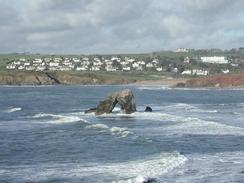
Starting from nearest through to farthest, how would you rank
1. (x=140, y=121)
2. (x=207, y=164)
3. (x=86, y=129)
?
(x=207, y=164), (x=86, y=129), (x=140, y=121)

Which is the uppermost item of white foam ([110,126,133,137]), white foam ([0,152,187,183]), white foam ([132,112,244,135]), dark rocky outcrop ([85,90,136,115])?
dark rocky outcrop ([85,90,136,115])

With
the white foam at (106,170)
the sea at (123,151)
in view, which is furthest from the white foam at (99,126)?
the white foam at (106,170)

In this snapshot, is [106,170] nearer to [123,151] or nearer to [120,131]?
[123,151]

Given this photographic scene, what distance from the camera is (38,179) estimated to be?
33906 millimetres

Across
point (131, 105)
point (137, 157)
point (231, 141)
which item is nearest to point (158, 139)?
point (231, 141)

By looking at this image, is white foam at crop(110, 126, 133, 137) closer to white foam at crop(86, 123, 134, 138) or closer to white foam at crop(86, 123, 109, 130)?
white foam at crop(86, 123, 134, 138)

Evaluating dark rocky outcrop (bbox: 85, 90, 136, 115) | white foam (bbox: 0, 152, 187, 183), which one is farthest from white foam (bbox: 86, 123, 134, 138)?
dark rocky outcrop (bbox: 85, 90, 136, 115)

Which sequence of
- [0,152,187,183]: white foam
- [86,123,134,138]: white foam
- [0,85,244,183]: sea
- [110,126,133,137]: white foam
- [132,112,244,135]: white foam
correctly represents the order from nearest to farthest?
[0,152,187,183]: white foam, [0,85,244,183]: sea, [110,126,133,137]: white foam, [86,123,134,138]: white foam, [132,112,244,135]: white foam

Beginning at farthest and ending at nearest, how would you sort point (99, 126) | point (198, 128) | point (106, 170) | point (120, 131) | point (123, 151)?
point (99, 126), point (198, 128), point (120, 131), point (123, 151), point (106, 170)

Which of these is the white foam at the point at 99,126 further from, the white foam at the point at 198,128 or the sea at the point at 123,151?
the white foam at the point at 198,128

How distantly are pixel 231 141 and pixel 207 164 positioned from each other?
1156 centimetres

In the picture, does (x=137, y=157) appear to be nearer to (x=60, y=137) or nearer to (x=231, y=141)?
(x=231, y=141)

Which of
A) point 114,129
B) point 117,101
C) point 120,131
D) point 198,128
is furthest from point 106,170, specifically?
point 117,101

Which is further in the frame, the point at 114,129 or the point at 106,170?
the point at 114,129
